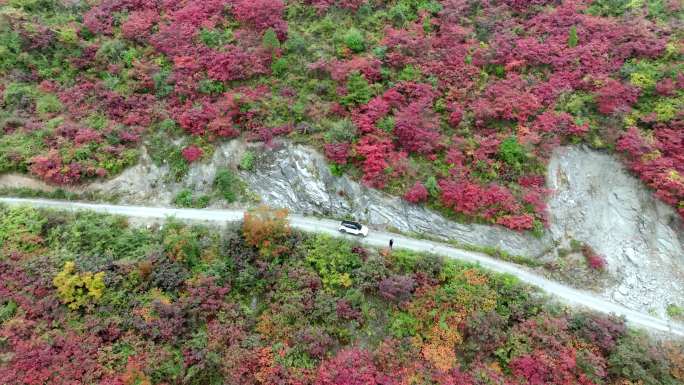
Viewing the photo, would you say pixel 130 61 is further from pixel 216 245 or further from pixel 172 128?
pixel 216 245

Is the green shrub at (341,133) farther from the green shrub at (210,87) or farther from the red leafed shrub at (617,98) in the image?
the red leafed shrub at (617,98)

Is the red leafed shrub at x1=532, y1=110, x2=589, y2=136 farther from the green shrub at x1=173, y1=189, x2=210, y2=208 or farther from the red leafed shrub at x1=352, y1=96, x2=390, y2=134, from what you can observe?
the green shrub at x1=173, y1=189, x2=210, y2=208

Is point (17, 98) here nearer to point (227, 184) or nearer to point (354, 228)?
point (227, 184)

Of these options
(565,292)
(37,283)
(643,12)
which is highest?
(643,12)

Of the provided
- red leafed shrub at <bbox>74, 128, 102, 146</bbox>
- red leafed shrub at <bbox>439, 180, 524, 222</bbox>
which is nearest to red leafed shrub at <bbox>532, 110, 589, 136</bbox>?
red leafed shrub at <bbox>439, 180, 524, 222</bbox>

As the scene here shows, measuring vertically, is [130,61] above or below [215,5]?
below

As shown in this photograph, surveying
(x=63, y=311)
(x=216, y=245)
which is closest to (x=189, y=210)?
(x=216, y=245)

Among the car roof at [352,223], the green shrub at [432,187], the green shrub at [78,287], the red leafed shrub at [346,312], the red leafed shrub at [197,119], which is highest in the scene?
the red leafed shrub at [197,119]

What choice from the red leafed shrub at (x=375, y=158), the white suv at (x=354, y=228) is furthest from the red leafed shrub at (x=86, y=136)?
the white suv at (x=354, y=228)
